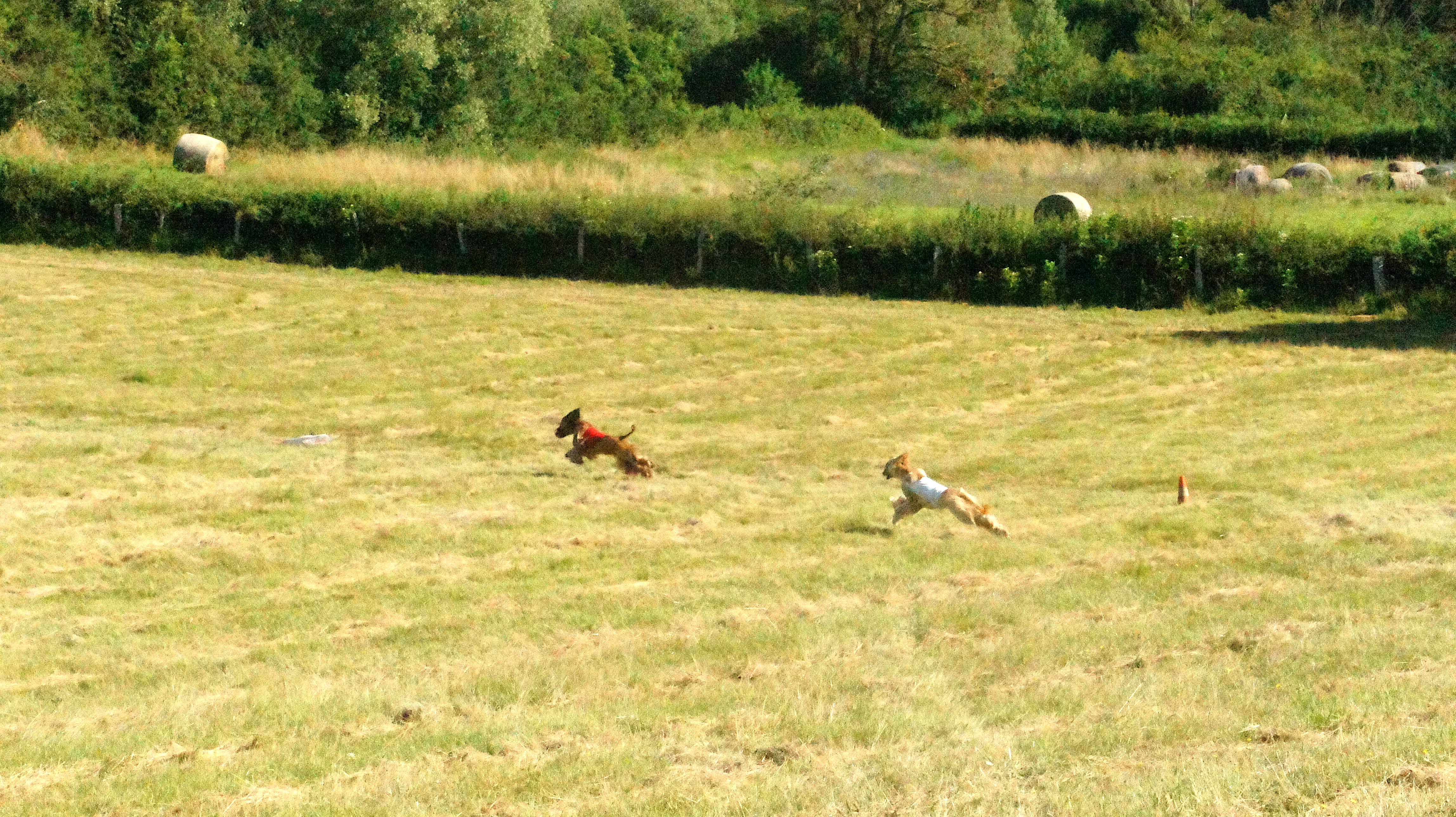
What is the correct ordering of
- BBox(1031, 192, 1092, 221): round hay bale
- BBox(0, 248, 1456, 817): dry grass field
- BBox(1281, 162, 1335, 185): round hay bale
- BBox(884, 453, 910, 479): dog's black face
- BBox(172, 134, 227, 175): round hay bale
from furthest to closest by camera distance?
BBox(172, 134, 227, 175): round hay bale, BBox(1281, 162, 1335, 185): round hay bale, BBox(1031, 192, 1092, 221): round hay bale, BBox(884, 453, 910, 479): dog's black face, BBox(0, 248, 1456, 817): dry grass field

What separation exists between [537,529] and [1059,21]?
58371 mm

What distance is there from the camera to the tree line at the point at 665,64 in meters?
48.9

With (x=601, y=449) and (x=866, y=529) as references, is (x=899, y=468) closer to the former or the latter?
(x=866, y=529)

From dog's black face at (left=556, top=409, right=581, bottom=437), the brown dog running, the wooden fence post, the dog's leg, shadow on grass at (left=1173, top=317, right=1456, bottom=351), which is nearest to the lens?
the dog's leg

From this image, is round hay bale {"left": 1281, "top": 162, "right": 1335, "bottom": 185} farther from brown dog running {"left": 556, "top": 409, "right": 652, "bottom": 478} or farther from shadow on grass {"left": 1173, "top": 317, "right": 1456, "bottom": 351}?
brown dog running {"left": 556, "top": 409, "right": 652, "bottom": 478}

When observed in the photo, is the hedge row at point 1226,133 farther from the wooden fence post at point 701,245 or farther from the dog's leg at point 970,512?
the dog's leg at point 970,512

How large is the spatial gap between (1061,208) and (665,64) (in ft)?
113

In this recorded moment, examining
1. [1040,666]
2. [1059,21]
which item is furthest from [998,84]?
[1040,666]

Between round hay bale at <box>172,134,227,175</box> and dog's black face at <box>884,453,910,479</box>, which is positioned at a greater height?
round hay bale at <box>172,134,227,175</box>

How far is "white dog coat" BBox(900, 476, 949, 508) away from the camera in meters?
13.6

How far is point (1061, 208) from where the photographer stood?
1255 inches

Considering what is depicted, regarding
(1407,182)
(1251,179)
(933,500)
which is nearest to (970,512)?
(933,500)

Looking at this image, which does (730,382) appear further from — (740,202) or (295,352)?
(740,202)

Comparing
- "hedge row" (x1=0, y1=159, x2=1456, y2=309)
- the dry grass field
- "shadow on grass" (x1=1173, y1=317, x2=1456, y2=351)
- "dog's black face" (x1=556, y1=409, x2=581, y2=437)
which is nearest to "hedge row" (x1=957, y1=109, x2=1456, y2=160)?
"hedge row" (x1=0, y1=159, x2=1456, y2=309)
